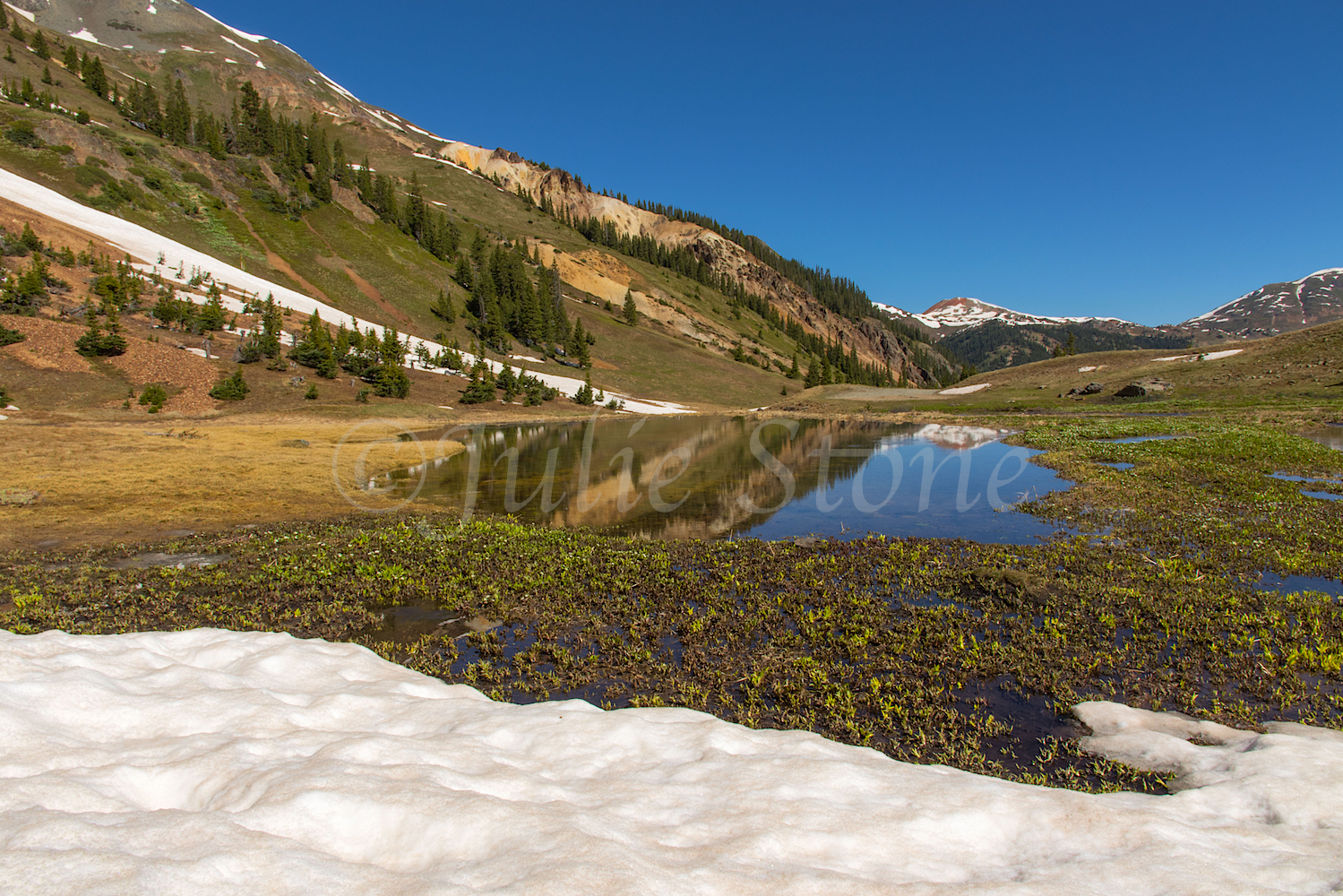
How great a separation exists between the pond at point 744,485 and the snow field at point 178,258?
40.2 m

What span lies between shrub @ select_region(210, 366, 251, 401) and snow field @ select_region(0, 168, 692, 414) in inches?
Answer: 848

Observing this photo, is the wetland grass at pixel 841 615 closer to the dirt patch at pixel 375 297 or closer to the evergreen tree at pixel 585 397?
the evergreen tree at pixel 585 397

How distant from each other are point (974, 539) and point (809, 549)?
5.48 m

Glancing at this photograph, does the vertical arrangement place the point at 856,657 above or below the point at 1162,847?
below

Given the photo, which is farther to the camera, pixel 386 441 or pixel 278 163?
pixel 278 163

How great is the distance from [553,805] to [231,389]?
56.9 meters

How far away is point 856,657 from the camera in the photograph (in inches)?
388

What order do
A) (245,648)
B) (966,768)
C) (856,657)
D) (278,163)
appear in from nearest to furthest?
(966,768) < (245,648) < (856,657) < (278,163)

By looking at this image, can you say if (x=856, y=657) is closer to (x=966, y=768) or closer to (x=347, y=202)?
(x=966, y=768)

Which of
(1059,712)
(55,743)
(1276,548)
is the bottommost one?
(55,743)

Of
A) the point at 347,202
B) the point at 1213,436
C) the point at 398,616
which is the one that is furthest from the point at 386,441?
the point at 347,202

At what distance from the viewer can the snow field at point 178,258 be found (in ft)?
238

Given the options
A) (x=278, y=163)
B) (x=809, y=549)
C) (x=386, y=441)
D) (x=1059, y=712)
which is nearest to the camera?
(x=1059, y=712)

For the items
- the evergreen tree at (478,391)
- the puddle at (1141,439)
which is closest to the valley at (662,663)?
the puddle at (1141,439)
